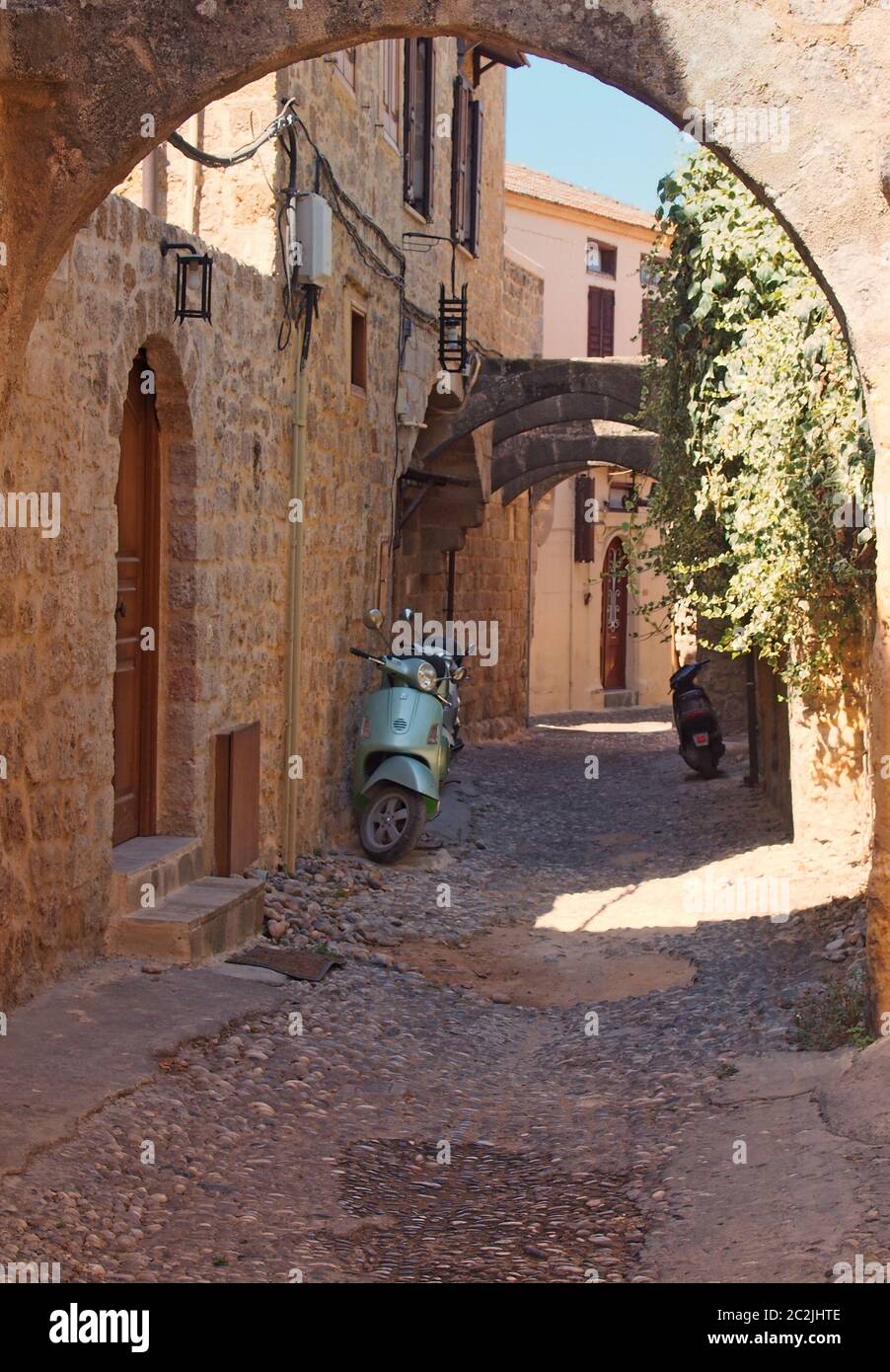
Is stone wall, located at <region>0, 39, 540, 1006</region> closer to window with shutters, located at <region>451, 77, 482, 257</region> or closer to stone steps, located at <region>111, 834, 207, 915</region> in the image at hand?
stone steps, located at <region>111, 834, 207, 915</region>

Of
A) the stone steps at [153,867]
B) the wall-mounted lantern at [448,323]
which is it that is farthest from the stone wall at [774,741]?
the stone steps at [153,867]

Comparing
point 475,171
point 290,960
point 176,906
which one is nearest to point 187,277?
point 176,906

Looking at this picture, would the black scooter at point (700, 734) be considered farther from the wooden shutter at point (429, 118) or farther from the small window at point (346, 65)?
the small window at point (346, 65)

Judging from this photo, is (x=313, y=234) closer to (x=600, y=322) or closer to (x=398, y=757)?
(x=398, y=757)

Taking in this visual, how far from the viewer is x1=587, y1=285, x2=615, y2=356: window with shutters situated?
1178 inches

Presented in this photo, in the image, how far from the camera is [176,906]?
607 cm

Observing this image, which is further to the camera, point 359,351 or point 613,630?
point 613,630

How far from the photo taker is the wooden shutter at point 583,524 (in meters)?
26.3

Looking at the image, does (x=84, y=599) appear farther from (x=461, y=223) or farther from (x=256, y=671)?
(x=461, y=223)

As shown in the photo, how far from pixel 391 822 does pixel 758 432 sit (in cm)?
360

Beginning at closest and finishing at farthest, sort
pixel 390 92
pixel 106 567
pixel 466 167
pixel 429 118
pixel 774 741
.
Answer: pixel 106 567 < pixel 774 741 < pixel 390 92 < pixel 429 118 < pixel 466 167

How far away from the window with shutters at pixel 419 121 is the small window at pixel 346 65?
2249mm

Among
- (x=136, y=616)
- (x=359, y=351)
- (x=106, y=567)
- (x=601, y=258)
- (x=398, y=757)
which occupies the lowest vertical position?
(x=398, y=757)

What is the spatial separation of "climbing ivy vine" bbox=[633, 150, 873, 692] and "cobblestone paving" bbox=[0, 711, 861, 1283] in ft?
4.51
